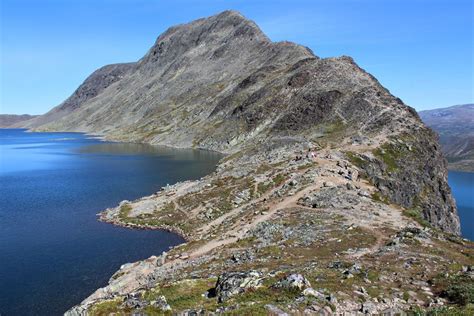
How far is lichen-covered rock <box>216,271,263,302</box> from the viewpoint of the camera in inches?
1089

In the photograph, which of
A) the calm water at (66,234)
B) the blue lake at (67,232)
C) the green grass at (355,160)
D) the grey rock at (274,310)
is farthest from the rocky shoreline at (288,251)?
the calm water at (66,234)

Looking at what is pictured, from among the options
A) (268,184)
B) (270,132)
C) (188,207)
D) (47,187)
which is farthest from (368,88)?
(47,187)

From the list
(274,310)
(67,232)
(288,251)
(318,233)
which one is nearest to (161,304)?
(274,310)

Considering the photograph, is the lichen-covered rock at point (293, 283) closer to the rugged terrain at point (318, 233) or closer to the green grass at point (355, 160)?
the rugged terrain at point (318, 233)

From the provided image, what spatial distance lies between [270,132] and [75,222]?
358 feet

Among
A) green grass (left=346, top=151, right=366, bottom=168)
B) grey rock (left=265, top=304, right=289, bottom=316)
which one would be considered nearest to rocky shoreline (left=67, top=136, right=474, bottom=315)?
grey rock (left=265, top=304, right=289, bottom=316)

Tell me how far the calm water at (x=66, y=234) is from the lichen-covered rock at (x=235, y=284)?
22.7 m

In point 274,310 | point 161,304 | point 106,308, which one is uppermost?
point 274,310

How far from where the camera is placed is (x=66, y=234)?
68.2 meters

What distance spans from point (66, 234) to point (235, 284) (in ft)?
163

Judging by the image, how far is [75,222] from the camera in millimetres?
76125

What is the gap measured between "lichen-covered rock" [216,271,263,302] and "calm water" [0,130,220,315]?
22.7m

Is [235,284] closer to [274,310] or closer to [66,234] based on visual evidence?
[274,310]

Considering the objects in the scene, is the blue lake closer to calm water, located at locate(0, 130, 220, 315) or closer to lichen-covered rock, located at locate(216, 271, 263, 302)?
calm water, located at locate(0, 130, 220, 315)
